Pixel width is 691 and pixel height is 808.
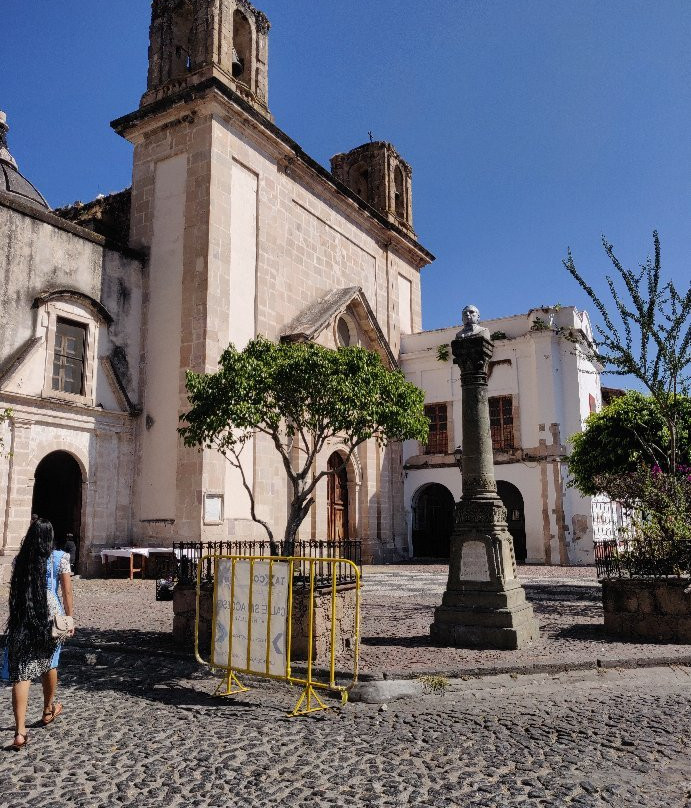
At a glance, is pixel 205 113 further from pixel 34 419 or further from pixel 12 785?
pixel 12 785

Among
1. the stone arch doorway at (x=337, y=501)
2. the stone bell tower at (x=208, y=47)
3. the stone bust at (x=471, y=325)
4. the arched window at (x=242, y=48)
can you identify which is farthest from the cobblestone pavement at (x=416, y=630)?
the arched window at (x=242, y=48)

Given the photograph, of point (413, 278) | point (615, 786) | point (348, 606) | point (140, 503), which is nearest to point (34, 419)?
point (140, 503)

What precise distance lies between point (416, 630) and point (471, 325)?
3.67 meters

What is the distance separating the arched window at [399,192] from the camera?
87.7 ft

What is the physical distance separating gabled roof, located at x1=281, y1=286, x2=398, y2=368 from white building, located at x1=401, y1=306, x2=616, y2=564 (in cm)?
230

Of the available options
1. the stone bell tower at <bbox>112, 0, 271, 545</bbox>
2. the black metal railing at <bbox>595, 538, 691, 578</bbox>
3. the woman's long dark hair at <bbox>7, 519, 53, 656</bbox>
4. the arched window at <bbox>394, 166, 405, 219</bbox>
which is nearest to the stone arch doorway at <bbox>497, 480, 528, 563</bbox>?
the stone bell tower at <bbox>112, 0, 271, 545</bbox>

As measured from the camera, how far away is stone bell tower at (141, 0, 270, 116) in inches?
682

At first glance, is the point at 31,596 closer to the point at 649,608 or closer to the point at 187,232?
the point at 649,608

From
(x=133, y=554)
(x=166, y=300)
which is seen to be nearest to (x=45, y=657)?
(x=133, y=554)

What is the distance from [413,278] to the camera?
87.8 ft

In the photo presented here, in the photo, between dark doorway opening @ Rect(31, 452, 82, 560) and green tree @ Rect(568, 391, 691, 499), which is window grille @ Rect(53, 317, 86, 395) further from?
green tree @ Rect(568, 391, 691, 499)

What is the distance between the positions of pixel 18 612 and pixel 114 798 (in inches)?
60.6

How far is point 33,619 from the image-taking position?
173 inches

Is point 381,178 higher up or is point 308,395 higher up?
point 381,178
